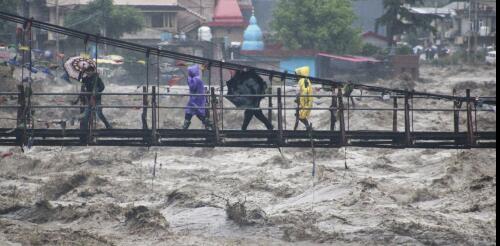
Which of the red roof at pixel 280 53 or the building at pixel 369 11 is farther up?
the building at pixel 369 11

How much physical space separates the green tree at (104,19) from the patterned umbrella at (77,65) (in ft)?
98.3

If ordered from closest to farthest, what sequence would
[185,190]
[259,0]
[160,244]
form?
[160,244], [185,190], [259,0]

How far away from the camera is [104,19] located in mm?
53531

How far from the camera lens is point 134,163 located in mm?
29797

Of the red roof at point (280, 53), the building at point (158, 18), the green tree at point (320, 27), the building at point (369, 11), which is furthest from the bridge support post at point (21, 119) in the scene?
the building at point (369, 11)

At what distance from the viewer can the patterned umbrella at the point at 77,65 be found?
22.4 m

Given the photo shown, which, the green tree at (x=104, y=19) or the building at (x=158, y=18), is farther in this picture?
the building at (x=158, y=18)

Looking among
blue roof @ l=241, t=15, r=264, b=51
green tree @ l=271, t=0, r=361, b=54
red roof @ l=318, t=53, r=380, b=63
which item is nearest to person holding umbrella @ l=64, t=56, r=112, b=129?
red roof @ l=318, t=53, r=380, b=63

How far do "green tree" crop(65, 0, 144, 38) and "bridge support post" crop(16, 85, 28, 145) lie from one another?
32.1 metres

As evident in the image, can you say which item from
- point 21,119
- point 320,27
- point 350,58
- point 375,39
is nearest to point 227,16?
point 375,39

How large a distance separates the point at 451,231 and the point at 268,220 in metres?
3.47

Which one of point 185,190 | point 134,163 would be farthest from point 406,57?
point 185,190

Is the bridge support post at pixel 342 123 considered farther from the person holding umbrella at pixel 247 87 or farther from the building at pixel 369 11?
the building at pixel 369 11

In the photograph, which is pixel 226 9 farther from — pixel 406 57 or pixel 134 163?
pixel 134 163
